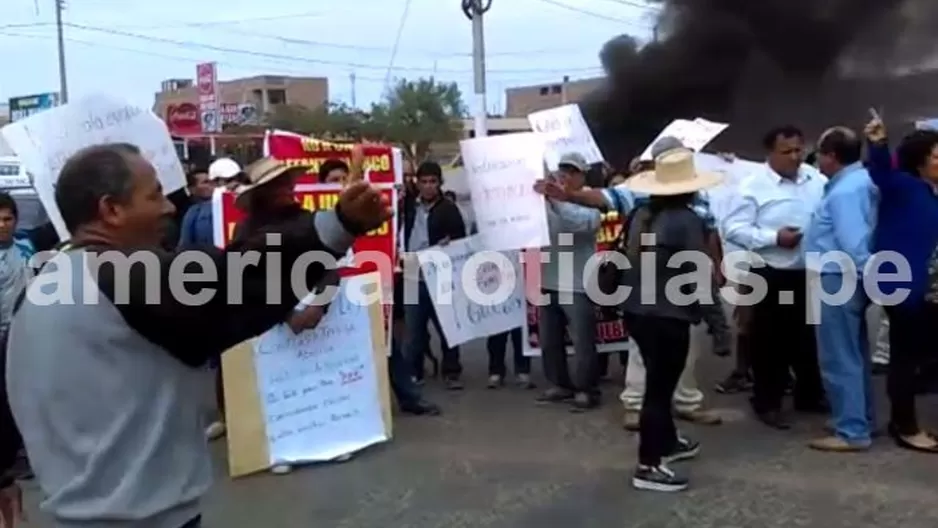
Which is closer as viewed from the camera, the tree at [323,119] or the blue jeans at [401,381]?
the blue jeans at [401,381]

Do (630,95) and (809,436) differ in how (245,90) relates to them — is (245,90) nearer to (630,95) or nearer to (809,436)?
(630,95)

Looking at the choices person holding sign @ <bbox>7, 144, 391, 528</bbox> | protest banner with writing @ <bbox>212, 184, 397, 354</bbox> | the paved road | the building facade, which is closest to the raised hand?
person holding sign @ <bbox>7, 144, 391, 528</bbox>

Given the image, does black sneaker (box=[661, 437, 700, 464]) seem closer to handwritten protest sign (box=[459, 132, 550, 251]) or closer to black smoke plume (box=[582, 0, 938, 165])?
handwritten protest sign (box=[459, 132, 550, 251])

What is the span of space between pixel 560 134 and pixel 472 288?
3.84 feet

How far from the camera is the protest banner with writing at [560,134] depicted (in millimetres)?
7562

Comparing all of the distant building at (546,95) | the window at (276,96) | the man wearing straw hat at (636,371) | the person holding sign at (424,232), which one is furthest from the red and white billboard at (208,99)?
the window at (276,96)

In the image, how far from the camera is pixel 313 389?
6.33m

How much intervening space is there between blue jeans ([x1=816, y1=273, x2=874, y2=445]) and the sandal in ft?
0.46

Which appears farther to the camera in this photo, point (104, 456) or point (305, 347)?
point (305, 347)

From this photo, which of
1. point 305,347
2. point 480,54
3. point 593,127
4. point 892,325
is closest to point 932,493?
point 892,325

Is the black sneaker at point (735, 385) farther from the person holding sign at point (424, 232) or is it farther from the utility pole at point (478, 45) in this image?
the utility pole at point (478, 45)

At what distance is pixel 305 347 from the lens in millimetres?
6301

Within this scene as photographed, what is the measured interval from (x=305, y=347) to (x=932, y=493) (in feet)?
9.97

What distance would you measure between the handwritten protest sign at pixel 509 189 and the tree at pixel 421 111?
39.2 metres
